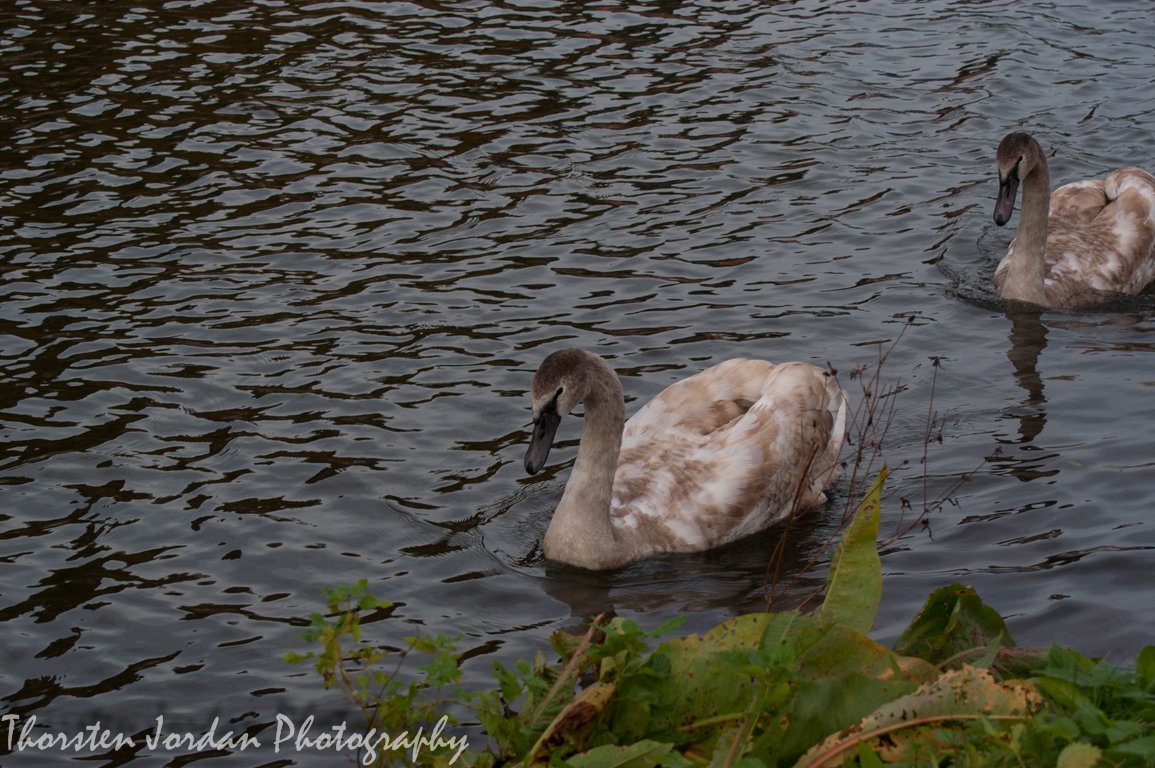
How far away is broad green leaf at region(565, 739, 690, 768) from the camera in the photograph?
339cm

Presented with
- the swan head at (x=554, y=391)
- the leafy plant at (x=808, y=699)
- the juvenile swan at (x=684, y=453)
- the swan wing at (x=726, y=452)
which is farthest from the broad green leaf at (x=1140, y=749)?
the swan wing at (x=726, y=452)

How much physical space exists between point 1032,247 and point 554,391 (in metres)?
5.11

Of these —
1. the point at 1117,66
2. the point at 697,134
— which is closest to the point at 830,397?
the point at 697,134

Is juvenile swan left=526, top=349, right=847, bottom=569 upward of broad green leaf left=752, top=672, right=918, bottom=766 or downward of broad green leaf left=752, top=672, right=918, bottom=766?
downward

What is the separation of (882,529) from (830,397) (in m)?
1.15

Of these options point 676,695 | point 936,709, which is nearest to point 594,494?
point 676,695

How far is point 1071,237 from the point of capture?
10430 millimetres

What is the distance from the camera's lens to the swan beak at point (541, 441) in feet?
20.7

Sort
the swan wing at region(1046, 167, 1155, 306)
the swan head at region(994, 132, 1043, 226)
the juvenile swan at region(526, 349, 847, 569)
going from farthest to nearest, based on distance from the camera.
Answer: the swan wing at region(1046, 167, 1155, 306)
the swan head at region(994, 132, 1043, 226)
the juvenile swan at region(526, 349, 847, 569)

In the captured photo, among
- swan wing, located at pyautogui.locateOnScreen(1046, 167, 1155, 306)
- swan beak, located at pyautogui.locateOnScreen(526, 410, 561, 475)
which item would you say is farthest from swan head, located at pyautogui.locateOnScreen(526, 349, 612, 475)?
swan wing, located at pyautogui.locateOnScreen(1046, 167, 1155, 306)

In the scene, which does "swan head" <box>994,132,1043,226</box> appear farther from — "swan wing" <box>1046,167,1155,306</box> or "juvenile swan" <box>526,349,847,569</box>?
"juvenile swan" <box>526,349,847,569</box>

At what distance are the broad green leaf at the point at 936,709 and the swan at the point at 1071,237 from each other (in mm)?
6771

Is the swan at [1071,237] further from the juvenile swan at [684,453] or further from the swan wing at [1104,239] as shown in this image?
the juvenile swan at [684,453]

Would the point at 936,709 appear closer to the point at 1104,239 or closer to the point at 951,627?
the point at 951,627
